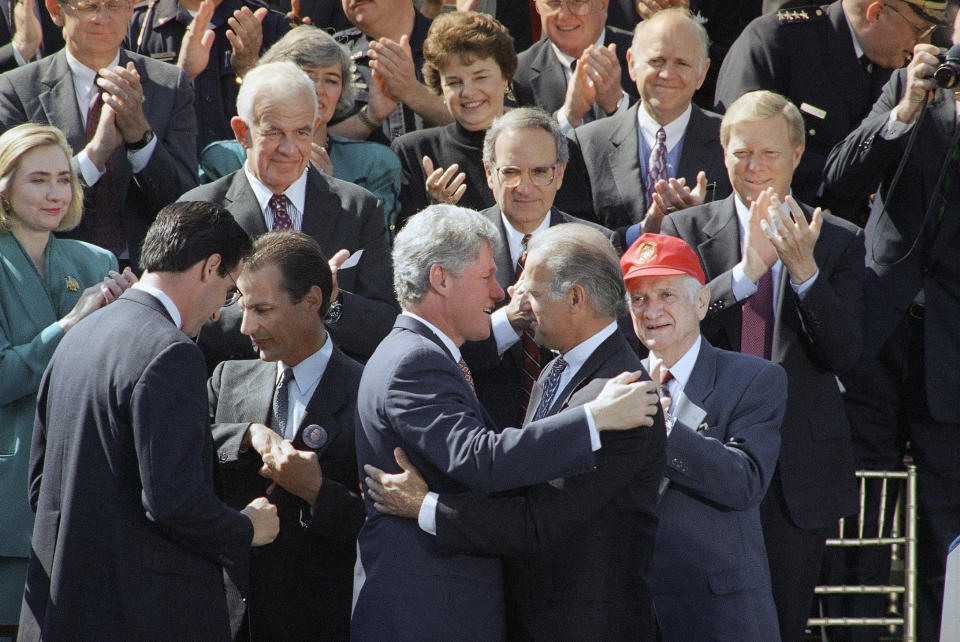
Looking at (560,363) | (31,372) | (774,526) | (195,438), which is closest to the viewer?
(195,438)

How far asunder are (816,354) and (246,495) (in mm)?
2139

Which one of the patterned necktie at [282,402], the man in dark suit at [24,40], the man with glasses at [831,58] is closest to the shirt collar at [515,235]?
the patterned necktie at [282,402]

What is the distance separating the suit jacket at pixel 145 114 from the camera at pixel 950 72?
10.2 ft

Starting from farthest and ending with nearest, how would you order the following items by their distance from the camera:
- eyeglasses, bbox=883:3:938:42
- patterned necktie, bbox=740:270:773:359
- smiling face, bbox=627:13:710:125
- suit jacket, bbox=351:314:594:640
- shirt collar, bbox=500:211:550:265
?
eyeglasses, bbox=883:3:938:42
smiling face, bbox=627:13:710:125
shirt collar, bbox=500:211:550:265
patterned necktie, bbox=740:270:773:359
suit jacket, bbox=351:314:594:640

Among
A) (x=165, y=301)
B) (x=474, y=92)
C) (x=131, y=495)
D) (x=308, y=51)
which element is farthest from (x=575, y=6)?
(x=131, y=495)

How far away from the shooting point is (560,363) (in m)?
3.46

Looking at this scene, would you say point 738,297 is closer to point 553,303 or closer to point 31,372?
point 553,303

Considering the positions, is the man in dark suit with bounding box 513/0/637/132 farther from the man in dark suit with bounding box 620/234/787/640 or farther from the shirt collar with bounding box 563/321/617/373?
the shirt collar with bounding box 563/321/617/373

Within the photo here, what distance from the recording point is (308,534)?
378cm

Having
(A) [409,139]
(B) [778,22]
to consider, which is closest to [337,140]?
(A) [409,139]

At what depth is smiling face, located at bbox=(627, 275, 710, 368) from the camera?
12.7 feet

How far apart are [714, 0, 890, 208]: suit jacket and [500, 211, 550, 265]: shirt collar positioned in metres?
1.77

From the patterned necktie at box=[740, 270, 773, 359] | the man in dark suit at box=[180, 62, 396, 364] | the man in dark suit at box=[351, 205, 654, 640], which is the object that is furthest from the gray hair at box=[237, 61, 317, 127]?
the patterned necktie at box=[740, 270, 773, 359]

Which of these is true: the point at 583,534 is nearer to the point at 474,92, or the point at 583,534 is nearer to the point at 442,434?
the point at 442,434
